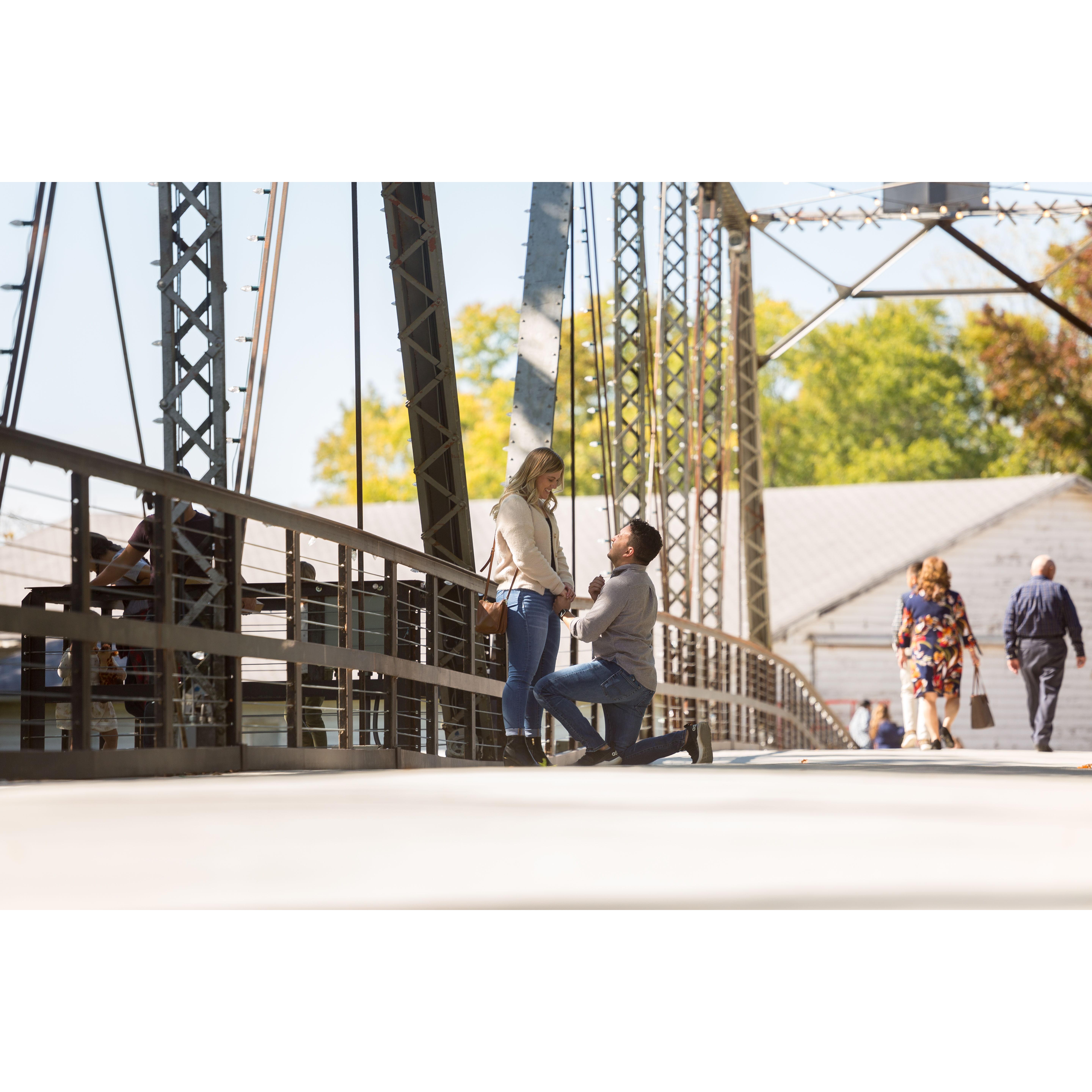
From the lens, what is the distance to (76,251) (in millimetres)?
36688

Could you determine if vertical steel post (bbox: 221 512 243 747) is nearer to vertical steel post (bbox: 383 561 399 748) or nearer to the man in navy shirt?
vertical steel post (bbox: 383 561 399 748)

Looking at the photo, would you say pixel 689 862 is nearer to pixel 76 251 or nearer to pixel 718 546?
pixel 718 546

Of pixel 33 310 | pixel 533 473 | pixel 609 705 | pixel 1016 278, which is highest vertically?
pixel 1016 278

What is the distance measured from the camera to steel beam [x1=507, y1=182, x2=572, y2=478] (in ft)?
35.0

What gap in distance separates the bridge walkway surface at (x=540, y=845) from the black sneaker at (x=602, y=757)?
2022 mm

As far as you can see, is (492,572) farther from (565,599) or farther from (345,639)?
(345,639)

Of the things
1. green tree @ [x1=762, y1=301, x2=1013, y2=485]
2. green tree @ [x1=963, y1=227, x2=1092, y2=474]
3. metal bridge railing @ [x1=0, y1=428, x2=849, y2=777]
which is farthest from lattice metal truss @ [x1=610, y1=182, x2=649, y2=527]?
green tree @ [x1=762, y1=301, x2=1013, y2=485]

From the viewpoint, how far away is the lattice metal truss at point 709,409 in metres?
19.6

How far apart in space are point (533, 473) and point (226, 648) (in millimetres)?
1727

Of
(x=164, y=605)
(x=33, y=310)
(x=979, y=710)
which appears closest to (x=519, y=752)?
(x=164, y=605)

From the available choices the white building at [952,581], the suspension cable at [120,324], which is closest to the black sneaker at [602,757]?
the suspension cable at [120,324]

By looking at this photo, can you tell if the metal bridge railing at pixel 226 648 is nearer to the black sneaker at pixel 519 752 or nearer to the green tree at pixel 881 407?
the black sneaker at pixel 519 752

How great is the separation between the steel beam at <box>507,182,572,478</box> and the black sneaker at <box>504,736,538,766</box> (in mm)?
3037

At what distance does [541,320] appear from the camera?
438 inches
